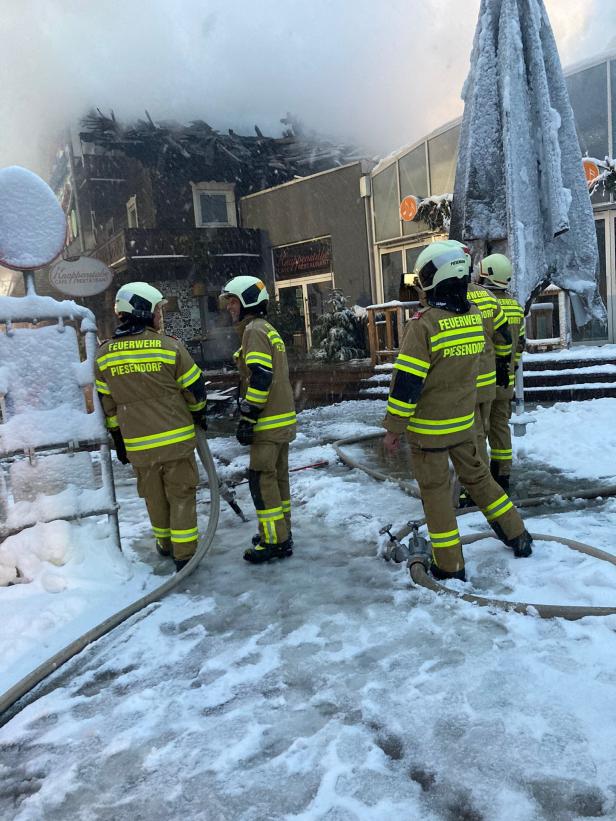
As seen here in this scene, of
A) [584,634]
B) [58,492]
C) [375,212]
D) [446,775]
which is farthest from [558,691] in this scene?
[375,212]

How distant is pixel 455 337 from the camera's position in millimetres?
3232

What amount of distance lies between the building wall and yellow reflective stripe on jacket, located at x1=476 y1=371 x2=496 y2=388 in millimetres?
12264

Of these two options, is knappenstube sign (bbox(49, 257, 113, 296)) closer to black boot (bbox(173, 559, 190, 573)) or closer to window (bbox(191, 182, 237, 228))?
black boot (bbox(173, 559, 190, 573))

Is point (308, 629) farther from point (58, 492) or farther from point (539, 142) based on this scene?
point (539, 142)

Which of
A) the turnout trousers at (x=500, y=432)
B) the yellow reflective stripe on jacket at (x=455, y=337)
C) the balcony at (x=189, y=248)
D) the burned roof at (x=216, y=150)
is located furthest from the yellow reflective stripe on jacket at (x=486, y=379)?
the burned roof at (x=216, y=150)

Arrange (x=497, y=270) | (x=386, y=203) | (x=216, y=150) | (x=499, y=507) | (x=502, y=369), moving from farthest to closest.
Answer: (x=216, y=150), (x=386, y=203), (x=497, y=270), (x=502, y=369), (x=499, y=507)

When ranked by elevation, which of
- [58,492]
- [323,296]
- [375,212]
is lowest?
[58,492]

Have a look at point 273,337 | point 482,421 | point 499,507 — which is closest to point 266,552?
point 273,337

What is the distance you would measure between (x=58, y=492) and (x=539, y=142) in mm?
4860

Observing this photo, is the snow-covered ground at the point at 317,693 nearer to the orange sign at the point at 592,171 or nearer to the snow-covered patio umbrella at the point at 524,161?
the snow-covered patio umbrella at the point at 524,161

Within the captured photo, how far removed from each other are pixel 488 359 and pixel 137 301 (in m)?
2.28

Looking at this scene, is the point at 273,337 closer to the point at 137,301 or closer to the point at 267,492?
the point at 137,301

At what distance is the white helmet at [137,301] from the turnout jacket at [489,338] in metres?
1.99

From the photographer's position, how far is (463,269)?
10.6 feet
